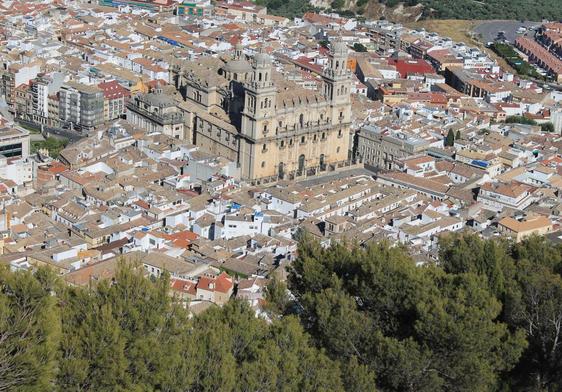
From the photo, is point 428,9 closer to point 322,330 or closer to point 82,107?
point 82,107

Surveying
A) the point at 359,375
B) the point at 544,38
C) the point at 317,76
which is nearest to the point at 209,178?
the point at 317,76

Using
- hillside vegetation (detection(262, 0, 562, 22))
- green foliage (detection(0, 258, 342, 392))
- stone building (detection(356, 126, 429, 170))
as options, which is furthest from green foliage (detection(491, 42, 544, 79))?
green foliage (detection(0, 258, 342, 392))

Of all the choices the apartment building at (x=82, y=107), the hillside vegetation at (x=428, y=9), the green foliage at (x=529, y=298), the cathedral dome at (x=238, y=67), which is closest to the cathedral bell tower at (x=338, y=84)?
the cathedral dome at (x=238, y=67)

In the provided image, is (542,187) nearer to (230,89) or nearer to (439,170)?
(439,170)

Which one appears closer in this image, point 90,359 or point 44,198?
point 90,359

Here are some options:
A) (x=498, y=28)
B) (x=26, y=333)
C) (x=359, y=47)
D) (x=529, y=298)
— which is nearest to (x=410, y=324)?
(x=529, y=298)

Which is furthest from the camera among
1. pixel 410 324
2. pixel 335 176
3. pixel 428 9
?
pixel 428 9

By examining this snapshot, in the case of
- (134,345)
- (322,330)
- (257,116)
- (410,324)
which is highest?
(134,345)
